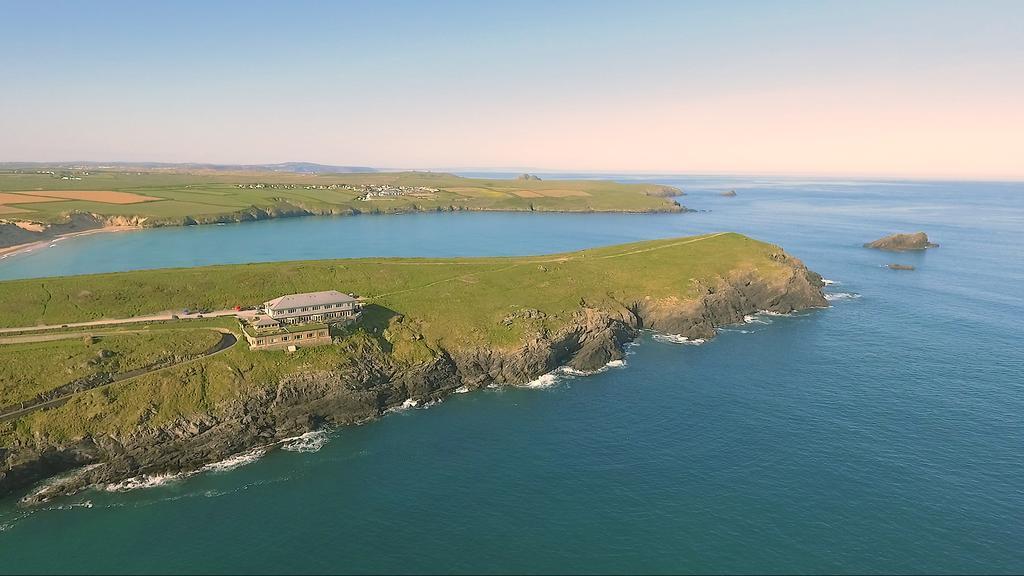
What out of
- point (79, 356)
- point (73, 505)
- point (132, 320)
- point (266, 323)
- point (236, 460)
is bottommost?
point (73, 505)

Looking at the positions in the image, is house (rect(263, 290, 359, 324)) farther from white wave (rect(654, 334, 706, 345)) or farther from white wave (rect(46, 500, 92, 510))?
white wave (rect(654, 334, 706, 345))

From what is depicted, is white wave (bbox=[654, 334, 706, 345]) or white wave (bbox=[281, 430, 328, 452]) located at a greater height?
white wave (bbox=[654, 334, 706, 345])

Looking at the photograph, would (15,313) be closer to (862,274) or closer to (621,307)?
(621,307)

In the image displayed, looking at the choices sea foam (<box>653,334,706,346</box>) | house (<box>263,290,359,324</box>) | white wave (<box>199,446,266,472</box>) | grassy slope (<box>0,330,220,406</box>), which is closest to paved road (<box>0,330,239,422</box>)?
grassy slope (<box>0,330,220,406</box>)

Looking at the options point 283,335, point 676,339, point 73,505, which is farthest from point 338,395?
point 676,339

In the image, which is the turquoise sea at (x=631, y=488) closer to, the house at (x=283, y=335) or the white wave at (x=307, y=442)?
the white wave at (x=307, y=442)

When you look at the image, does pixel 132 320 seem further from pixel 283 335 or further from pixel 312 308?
pixel 312 308

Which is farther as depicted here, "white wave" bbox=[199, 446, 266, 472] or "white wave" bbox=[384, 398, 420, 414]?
"white wave" bbox=[384, 398, 420, 414]
